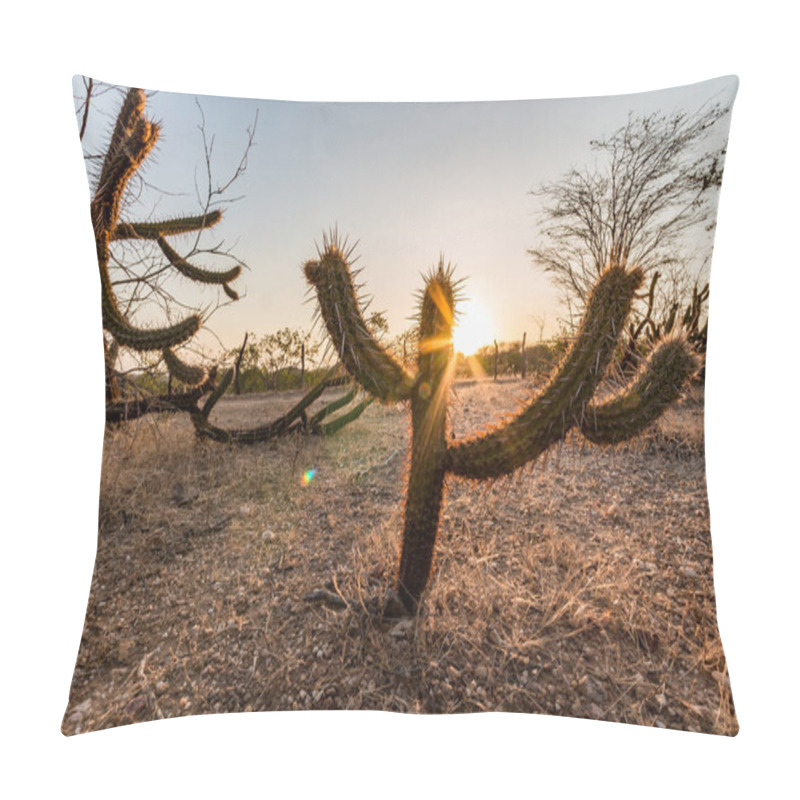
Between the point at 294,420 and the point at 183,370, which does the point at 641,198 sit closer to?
the point at 294,420

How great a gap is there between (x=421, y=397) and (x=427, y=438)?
0.14 meters

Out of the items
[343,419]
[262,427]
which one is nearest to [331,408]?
[343,419]

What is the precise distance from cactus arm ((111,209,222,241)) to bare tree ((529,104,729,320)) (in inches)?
43.2

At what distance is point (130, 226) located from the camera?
1346mm

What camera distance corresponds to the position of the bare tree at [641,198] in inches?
48.6

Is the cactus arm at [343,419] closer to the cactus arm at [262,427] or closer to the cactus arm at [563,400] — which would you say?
the cactus arm at [262,427]

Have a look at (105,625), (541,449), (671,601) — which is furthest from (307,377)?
(671,601)

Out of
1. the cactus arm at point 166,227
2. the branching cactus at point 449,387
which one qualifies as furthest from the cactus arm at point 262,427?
the cactus arm at point 166,227

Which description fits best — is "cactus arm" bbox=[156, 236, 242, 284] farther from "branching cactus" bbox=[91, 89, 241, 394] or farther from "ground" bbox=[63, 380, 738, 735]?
"ground" bbox=[63, 380, 738, 735]

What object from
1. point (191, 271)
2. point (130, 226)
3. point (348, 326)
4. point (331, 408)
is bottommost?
point (331, 408)

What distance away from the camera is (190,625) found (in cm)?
126

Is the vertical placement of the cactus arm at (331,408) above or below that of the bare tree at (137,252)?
below

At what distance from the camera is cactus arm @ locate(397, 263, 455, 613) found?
4.22ft

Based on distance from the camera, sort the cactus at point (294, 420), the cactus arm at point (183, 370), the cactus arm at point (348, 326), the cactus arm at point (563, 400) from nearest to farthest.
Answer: the cactus arm at point (563, 400) → the cactus arm at point (348, 326) → the cactus arm at point (183, 370) → the cactus at point (294, 420)
